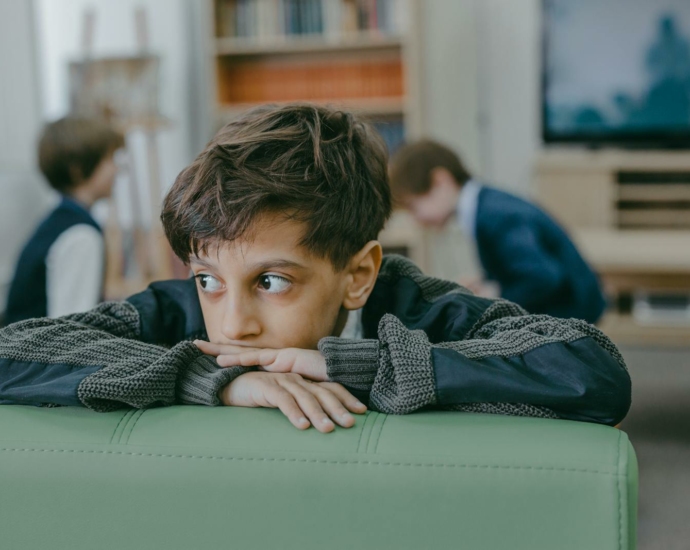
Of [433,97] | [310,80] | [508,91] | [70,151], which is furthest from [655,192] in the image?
[70,151]

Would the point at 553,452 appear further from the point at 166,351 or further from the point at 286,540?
the point at 166,351

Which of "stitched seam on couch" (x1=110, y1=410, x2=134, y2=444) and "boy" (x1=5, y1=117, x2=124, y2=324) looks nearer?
"stitched seam on couch" (x1=110, y1=410, x2=134, y2=444)

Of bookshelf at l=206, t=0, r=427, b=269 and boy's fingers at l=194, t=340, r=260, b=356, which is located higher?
bookshelf at l=206, t=0, r=427, b=269

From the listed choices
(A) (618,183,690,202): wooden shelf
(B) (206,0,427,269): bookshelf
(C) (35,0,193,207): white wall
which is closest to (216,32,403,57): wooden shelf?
(B) (206,0,427,269): bookshelf

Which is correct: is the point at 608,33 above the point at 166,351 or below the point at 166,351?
above

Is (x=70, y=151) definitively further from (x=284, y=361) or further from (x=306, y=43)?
(x=306, y=43)

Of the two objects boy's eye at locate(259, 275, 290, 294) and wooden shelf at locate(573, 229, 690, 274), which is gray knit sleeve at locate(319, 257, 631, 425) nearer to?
boy's eye at locate(259, 275, 290, 294)

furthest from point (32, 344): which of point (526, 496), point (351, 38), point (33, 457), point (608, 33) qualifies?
point (608, 33)

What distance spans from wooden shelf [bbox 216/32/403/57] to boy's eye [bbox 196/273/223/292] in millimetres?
3204

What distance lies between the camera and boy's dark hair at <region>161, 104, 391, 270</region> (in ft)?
3.11

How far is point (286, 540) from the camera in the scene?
75 centimetres

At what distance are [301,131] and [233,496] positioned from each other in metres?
0.45

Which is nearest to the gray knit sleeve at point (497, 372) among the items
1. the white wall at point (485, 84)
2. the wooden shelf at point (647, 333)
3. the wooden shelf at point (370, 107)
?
the wooden shelf at point (647, 333)

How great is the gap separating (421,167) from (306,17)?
1.86 metres
